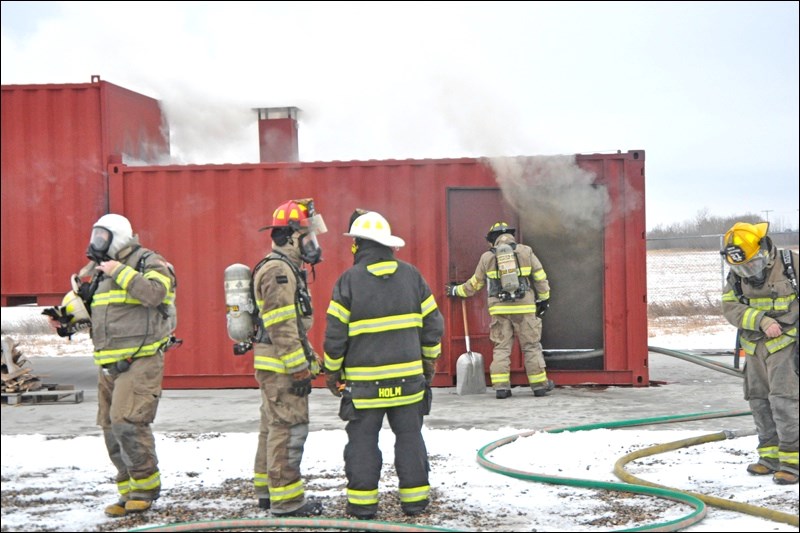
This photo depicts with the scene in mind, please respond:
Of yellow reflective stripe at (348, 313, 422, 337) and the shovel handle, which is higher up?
yellow reflective stripe at (348, 313, 422, 337)

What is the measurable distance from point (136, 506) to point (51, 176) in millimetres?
6752

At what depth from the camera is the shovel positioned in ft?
36.2

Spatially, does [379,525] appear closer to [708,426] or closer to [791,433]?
[791,433]

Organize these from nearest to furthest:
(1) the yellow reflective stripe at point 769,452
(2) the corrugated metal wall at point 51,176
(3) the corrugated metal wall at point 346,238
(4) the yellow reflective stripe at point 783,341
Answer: (4) the yellow reflective stripe at point 783,341 < (1) the yellow reflective stripe at point 769,452 < (3) the corrugated metal wall at point 346,238 < (2) the corrugated metal wall at point 51,176

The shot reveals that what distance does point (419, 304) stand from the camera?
19.5ft

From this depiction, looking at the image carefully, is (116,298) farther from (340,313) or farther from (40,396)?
(40,396)

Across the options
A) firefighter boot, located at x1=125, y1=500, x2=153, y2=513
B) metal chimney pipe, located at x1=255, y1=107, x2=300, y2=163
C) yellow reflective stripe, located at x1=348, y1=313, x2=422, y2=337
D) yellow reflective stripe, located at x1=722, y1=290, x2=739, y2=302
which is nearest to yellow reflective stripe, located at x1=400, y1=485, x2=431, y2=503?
yellow reflective stripe, located at x1=348, y1=313, x2=422, y2=337

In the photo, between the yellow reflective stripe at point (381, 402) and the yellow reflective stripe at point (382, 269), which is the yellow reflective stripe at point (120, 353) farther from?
the yellow reflective stripe at point (382, 269)

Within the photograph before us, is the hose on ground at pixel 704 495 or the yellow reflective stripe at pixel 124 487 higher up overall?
the yellow reflective stripe at pixel 124 487

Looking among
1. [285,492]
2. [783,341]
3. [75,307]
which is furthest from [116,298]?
[783,341]

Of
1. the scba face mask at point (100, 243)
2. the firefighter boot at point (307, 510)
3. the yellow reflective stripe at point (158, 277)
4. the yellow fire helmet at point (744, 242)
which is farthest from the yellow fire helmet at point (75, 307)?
the yellow fire helmet at point (744, 242)

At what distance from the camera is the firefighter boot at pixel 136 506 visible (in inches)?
229

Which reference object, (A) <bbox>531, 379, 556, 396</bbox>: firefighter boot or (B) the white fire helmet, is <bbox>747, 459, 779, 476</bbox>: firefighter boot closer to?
(B) the white fire helmet

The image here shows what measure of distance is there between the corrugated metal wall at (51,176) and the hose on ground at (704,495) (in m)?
7.32
